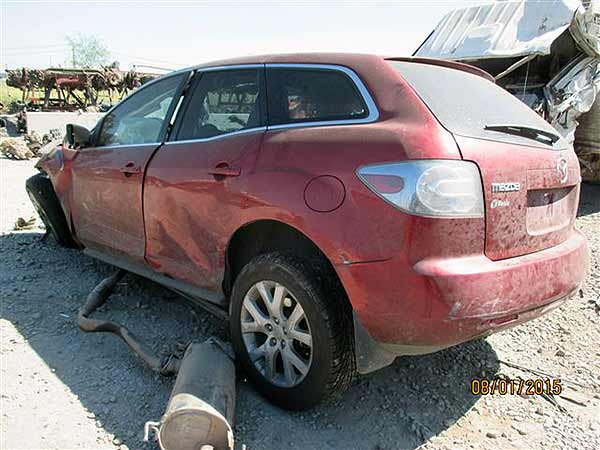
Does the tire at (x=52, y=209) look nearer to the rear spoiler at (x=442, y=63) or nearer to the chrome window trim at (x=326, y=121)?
the chrome window trim at (x=326, y=121)

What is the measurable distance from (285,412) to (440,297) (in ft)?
3.78

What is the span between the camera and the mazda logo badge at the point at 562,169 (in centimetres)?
261

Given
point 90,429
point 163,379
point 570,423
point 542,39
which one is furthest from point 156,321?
point 542,39

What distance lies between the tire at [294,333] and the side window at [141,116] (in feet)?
4.84

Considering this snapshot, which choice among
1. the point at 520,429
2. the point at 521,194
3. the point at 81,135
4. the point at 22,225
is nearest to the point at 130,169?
the point at 81,135

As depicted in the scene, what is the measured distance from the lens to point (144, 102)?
12.7ft

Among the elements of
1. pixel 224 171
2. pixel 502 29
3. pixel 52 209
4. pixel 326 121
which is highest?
pixel 502 29

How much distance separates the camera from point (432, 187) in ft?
6.98

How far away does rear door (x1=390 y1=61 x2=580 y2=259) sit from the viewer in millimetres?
2254

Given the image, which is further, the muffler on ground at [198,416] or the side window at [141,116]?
the side window at [141,116]

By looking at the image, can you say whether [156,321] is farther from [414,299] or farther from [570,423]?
[570,423]

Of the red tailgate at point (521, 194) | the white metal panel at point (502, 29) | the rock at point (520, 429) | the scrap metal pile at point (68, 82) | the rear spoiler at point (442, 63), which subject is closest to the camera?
the red tailgate at point (521, 194)

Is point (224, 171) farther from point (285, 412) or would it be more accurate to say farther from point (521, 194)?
point (521, 194)

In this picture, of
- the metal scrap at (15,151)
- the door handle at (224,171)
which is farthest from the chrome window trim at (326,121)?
the metal scrap at (15,151)
